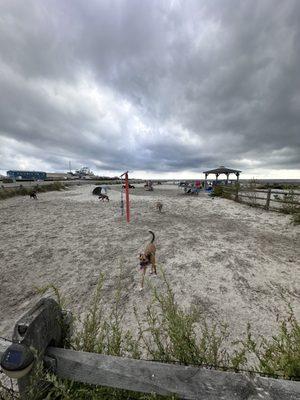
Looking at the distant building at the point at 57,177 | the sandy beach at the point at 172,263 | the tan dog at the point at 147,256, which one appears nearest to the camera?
the sandy beach at the point at 172,263

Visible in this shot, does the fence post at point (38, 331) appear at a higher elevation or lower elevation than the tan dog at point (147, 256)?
higher

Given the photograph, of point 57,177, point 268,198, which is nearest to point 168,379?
point 268,198

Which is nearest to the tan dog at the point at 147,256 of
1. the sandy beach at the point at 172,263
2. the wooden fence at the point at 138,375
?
the sandy beach at the point at 172,263

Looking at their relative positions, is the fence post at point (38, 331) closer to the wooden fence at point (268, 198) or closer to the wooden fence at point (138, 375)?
the wooden fence at point (138, 375)

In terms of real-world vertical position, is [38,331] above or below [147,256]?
above

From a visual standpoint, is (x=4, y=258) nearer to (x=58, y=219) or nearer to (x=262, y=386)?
(x=58, y=219)

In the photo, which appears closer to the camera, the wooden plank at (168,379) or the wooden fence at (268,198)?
the wooden plank at (168,379)

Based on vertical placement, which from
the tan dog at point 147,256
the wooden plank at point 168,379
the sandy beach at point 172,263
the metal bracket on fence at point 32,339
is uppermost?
the metal bracket on fence at point 32,339

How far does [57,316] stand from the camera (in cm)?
158

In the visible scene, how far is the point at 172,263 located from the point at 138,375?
14.1 ft

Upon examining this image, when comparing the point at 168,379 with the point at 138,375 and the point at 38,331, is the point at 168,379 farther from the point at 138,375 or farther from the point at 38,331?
the point at 38,331

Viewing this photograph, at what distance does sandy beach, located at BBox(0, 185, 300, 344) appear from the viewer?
12.6ft

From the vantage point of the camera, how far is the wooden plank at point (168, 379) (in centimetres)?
120

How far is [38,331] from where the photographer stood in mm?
1312
